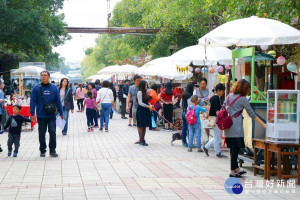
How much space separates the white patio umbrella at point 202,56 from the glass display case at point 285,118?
684cm

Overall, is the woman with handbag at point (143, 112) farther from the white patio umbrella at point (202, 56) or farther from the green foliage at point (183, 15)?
the green foliage at point (183, 15)

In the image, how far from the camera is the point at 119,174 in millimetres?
9336

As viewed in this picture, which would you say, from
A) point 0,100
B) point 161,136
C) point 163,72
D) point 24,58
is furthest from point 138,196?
point 24,58

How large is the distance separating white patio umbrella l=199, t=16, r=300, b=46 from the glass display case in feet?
5.21

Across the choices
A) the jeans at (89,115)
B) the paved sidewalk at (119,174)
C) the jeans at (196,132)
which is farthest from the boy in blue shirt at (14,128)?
the jeans at (89,115)

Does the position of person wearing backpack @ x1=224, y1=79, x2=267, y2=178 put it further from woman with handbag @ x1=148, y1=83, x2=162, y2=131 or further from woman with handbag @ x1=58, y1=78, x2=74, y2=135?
woman with handbag @ x1=58, y1=78, x2=74, y2=135

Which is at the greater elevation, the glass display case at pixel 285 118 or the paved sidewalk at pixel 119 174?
the glass display case at pixel 285 118

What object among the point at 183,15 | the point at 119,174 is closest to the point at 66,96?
the point at 119,174

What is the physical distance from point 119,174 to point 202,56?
7314 mm

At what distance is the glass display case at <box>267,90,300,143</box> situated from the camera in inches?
341

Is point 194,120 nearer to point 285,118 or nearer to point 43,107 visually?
point 43,107

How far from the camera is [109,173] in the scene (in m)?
9.45

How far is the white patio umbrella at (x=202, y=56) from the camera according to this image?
15746mm

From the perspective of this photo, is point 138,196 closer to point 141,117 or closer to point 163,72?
point 141,117
